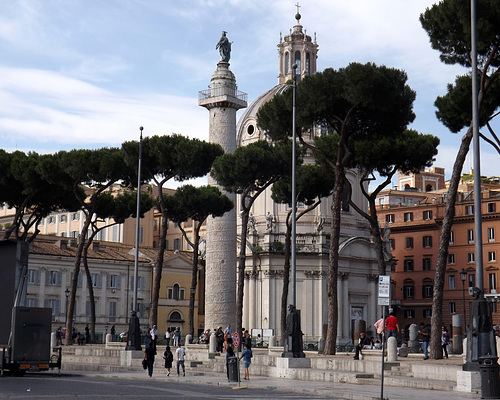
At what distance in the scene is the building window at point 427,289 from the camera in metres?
76.6

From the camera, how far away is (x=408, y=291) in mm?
78688

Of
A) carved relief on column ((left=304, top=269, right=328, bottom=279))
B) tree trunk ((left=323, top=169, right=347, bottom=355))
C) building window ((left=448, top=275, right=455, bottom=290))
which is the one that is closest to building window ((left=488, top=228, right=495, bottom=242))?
building window ((left=448, top=275, right=455, bottom=290))

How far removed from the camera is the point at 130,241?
3270 inches

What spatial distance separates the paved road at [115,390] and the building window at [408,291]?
53.6 m

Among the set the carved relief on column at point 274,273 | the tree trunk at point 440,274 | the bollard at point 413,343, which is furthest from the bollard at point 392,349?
the carved relief on column at point 274,273

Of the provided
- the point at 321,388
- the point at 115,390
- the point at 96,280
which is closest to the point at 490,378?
the point at 321,388

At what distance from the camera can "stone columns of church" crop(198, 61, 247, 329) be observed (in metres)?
52.3

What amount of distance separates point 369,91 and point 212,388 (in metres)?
14.8

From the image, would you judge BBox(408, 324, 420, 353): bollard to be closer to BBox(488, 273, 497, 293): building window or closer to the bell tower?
BBox(488, 273, 497, 293): building window

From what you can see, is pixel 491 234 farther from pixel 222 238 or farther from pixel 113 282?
pixel 113 282

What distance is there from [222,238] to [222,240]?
13 centimetres

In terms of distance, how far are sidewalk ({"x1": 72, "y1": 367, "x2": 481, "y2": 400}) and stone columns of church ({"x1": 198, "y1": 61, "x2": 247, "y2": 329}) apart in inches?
815

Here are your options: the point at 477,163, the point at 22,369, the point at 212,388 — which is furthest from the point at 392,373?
the point at 22,369

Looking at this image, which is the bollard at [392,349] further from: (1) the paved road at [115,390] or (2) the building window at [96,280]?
(2) the building window at [96,280]
